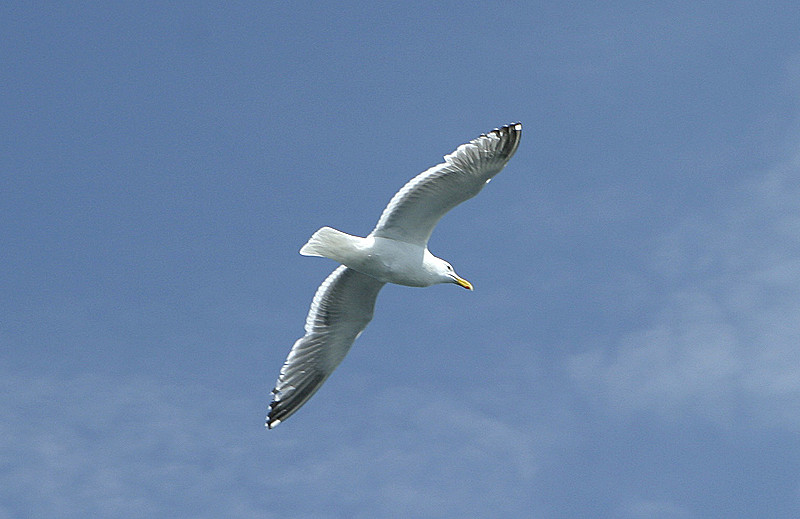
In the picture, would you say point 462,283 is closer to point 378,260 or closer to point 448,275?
point 448,275

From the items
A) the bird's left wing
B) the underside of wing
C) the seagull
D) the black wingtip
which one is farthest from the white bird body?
the black wingtip

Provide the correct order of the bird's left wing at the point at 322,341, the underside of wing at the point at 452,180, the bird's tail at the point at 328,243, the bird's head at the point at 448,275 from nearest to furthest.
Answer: the underside of wing at the point at 452,180
the bird's tail at the point at 328,243
the bird's head at the point at 448,275
the bird's left wing at the point at 322,341

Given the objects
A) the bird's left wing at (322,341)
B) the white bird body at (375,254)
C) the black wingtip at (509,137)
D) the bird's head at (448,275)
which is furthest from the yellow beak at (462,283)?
the black wingtip at (509,137)

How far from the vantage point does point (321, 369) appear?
1645 cm

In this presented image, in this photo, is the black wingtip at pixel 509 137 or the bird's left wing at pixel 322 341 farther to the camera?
the bird's left wing at pixel 322 341

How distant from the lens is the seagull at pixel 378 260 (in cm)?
1422

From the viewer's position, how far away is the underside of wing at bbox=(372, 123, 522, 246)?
14.1 meters

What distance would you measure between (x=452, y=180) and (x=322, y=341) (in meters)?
3.60

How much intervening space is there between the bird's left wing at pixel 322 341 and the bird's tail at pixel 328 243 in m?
1.26

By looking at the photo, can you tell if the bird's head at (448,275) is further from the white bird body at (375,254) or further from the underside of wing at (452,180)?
the underside of wing at (452,180)

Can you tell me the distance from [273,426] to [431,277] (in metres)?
3.24

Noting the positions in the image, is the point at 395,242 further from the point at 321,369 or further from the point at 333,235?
the point at 321,369

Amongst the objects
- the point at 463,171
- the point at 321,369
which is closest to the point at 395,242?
the point at 463,171

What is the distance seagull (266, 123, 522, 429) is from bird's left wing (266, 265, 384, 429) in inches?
0.6
